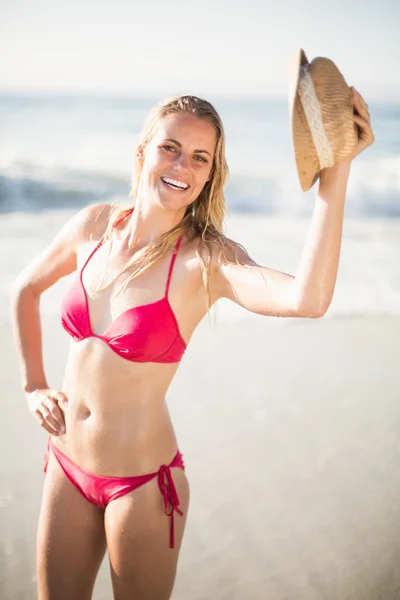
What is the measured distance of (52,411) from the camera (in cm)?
233

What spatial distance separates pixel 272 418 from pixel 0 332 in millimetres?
2956

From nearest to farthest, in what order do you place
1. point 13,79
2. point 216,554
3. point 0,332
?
point 216,554 → point 0,332 → point 13,79

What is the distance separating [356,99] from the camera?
66.2 inches

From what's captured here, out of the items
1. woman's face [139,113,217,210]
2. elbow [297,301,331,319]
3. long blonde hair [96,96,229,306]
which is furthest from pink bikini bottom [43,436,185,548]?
woman's face [139,113,217,210]

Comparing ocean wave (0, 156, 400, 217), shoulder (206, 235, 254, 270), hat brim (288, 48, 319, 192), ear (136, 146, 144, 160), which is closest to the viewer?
hat brim (288, 48, 319, 192)

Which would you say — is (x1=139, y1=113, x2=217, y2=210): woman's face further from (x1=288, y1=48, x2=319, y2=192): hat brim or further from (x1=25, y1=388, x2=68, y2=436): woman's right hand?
(x1=25, y1=388, x2=68, y2=436): woman's right hand

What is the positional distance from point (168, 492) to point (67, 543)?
384mm

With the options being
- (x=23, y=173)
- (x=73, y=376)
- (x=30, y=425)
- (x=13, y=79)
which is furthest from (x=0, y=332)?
(x=13, y=79)

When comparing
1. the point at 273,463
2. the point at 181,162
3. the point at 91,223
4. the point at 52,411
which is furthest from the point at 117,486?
the point at 273,463

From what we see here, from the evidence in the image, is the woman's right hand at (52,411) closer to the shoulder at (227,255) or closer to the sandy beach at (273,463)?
the shoulder at (227,255)

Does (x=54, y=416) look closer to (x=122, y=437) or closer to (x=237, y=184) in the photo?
(x=122, y=437)

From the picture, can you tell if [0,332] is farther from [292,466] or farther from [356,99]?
[356,99]

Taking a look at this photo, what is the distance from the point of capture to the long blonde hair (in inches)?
88.7

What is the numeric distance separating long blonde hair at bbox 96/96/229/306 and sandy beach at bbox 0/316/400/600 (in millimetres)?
1830
